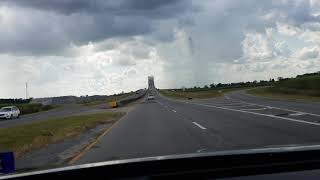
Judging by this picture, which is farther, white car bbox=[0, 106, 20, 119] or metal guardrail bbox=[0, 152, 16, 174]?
white car bbox=[0, 106, 20, 119]

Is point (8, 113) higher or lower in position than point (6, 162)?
lower

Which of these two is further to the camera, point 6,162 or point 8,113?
point 8,113

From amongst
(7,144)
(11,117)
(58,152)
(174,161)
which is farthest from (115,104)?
(174,161)

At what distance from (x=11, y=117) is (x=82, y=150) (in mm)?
51984

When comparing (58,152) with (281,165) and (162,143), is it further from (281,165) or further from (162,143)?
(281,165)

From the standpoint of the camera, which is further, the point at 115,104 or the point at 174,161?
the point at 115,104

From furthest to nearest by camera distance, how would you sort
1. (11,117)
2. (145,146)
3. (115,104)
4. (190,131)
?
(115,104) → (11,117) → (190,131) → (145,146)

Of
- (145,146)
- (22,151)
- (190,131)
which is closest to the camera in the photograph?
(145,146)

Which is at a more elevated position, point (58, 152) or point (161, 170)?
point (161, 170)

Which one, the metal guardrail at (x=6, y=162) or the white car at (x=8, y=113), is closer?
the metal guardrail at (x=6, y=162)

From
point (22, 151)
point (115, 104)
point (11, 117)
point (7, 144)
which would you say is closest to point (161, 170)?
point (22, 151)

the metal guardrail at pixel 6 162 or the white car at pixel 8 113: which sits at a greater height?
the metal guardrail at pixel 6 162

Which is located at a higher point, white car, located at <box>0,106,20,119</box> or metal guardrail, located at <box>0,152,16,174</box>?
metal guardrail, located at <box>0,152,16,174</box>

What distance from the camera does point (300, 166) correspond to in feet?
12.9
